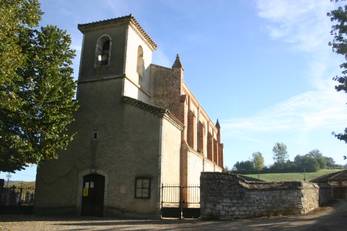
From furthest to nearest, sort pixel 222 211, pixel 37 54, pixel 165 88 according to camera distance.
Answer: pixel 165 88 → pixel 37 54 → pixel 222 211

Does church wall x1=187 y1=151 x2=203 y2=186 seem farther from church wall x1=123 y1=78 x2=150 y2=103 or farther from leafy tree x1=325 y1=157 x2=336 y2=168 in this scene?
leafy tree x1=325 y1=157 x2=336 y2=168

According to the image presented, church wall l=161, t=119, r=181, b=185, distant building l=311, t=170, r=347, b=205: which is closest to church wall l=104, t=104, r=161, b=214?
church wall l=161, t=119, r=181, b=185

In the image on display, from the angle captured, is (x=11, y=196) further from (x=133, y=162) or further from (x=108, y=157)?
(x=133, y=162)

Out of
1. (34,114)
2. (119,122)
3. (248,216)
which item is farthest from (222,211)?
(34,114)

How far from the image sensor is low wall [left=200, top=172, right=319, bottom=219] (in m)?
19.5

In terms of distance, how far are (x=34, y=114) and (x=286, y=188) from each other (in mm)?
13585

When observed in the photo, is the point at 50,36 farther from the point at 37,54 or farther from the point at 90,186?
the point at 90,186

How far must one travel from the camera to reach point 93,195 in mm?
23703

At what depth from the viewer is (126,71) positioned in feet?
83.7

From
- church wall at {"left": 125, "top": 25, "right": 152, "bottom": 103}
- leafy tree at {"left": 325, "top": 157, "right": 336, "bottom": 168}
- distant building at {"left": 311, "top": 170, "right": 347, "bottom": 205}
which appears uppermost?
leafy tree at {"left": 325, "top": 157, "right": 336, "bottom": 168}

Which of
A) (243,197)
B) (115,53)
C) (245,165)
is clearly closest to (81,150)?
(115,53)

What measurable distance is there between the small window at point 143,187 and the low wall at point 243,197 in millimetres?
3657

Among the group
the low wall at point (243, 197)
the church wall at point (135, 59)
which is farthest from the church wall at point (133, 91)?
the low wall at point (243, 197)

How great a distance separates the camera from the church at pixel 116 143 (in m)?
22.7
